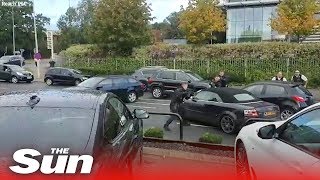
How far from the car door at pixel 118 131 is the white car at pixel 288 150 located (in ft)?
5.06

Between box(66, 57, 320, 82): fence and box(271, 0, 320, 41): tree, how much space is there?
554 centimetres

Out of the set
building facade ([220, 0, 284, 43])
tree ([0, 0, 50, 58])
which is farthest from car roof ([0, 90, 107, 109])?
tree ([0, 0, 50, 58])

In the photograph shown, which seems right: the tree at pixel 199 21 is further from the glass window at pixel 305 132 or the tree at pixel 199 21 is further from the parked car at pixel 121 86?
the glass window at pixel 305 132

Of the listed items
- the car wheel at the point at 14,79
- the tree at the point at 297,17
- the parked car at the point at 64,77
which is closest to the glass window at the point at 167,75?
the parked car at the point at 64,77

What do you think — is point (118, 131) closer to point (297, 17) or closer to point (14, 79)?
point (14, 79)

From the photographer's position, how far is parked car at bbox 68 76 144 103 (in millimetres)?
17031

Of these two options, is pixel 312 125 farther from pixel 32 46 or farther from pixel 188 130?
pixel 32 46

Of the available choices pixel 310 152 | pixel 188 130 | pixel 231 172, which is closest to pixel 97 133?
pixel 310 152

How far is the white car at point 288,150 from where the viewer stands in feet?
12.1

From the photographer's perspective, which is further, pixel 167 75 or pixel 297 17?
pixel 297 17

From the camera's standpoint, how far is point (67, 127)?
4.09 m

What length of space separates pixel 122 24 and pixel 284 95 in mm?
21102

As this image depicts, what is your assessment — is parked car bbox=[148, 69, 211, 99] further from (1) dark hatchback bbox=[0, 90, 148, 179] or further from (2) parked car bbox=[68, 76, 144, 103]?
(1) dark hatchback bbox=[0, 90, 148, 179]

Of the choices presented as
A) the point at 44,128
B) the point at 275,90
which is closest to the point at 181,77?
the point at 275,90
